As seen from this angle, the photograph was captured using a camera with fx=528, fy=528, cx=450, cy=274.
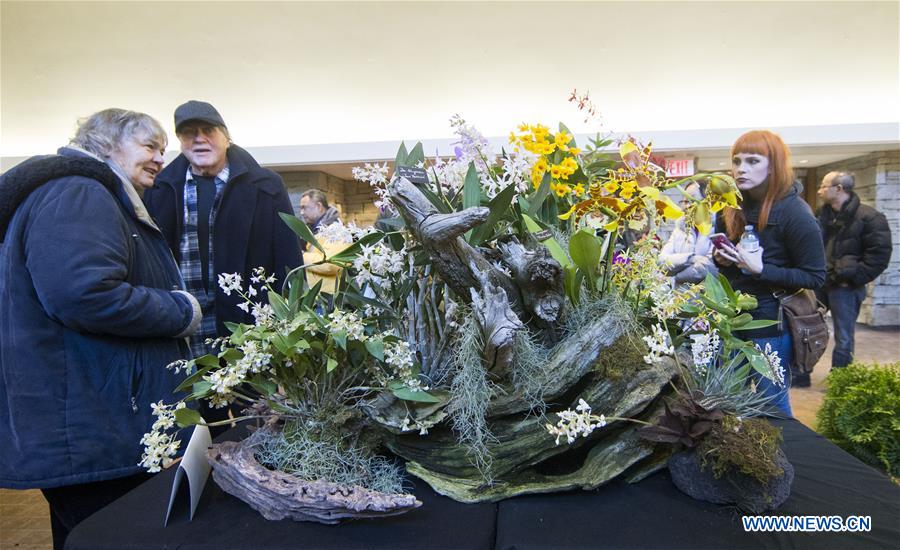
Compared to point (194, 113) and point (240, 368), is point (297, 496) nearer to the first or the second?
point (240, 368)

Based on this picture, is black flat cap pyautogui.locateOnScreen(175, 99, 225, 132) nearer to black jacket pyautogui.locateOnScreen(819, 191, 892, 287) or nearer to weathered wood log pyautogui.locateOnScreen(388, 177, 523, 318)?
weathered wood log pyautogui.locateOnScreen(388, 177, 523, 318)

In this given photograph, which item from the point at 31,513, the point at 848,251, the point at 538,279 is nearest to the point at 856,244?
the point at 848,251

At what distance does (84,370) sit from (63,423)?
132mm

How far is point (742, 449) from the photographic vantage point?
0.97 meters

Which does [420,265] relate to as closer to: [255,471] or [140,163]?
[255,471]

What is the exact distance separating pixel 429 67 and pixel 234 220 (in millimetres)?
3408

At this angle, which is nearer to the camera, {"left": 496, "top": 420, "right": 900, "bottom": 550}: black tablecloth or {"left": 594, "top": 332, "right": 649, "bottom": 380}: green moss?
{"left": 496, "top": 420, "right": 900, "bottom": 550}: black tablecloth

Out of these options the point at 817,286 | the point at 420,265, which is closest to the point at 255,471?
the point at 420,265

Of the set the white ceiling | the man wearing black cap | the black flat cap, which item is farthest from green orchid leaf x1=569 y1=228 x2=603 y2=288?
the white ceiling

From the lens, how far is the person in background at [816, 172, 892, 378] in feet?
12.0

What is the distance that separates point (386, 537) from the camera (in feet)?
3.11

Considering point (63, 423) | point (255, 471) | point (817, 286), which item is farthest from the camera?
point (817, 286)

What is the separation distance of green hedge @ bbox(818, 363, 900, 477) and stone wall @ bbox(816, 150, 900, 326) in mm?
4759

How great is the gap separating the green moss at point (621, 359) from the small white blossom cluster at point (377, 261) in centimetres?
48
